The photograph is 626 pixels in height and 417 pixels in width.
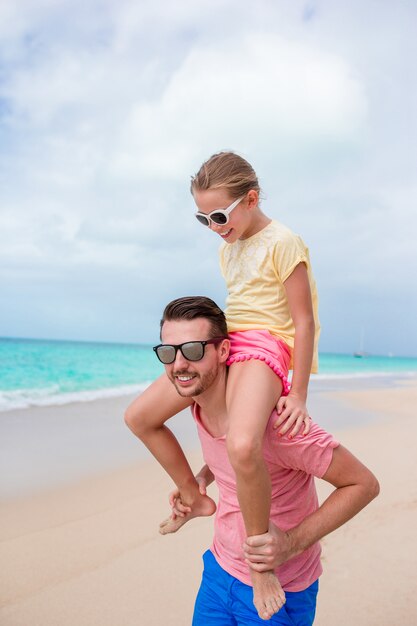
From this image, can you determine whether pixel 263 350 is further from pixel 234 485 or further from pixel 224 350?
pixel 234 485

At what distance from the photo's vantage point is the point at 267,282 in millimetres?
2723

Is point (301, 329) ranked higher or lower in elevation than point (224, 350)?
higher

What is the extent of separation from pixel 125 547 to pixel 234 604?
2447 mm

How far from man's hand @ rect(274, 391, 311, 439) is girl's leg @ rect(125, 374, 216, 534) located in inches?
17.3

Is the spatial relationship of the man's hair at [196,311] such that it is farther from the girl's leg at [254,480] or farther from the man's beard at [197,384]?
the girl's leg at [254,480]

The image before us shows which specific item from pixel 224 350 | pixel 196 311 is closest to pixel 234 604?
pixel 224 350

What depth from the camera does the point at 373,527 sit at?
196 inches

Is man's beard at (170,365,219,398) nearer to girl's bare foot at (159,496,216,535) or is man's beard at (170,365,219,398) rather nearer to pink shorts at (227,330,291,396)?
pink shorts at (227,330,291,396)

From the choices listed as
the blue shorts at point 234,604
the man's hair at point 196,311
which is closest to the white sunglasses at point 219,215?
the man's hair at point 196,311

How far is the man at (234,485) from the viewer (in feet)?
6.65

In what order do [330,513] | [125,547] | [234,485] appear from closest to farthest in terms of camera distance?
[330,513] < [234,485] < [125,547]

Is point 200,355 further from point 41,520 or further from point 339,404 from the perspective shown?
point 339,404

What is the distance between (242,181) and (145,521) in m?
3.43

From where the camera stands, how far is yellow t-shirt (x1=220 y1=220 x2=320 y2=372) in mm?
2648
